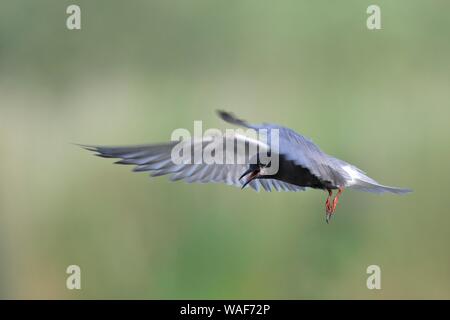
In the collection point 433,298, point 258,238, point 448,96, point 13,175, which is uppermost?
point 448,96

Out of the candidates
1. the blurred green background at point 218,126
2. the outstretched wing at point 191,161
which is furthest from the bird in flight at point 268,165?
the blurred green background at point 218,126

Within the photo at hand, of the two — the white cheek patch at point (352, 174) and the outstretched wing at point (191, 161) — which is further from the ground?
the outstretched wing at point (191, 161)

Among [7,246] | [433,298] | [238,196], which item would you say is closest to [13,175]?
[7,246]

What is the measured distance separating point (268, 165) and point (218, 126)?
1.75m

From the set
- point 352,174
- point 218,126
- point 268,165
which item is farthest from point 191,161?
point 218,126

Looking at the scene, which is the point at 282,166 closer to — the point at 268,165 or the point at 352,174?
the point at 268,165

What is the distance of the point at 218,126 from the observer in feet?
12.6

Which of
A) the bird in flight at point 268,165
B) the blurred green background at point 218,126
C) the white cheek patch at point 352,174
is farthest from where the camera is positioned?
the blurred green background at point 218,126

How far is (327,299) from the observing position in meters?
3.44

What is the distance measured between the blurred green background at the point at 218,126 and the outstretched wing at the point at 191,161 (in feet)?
3.61

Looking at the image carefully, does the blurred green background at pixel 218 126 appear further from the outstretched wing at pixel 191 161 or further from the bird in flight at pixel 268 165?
the bird in flight at pixel 268 165

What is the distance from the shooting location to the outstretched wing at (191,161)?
2.04m
